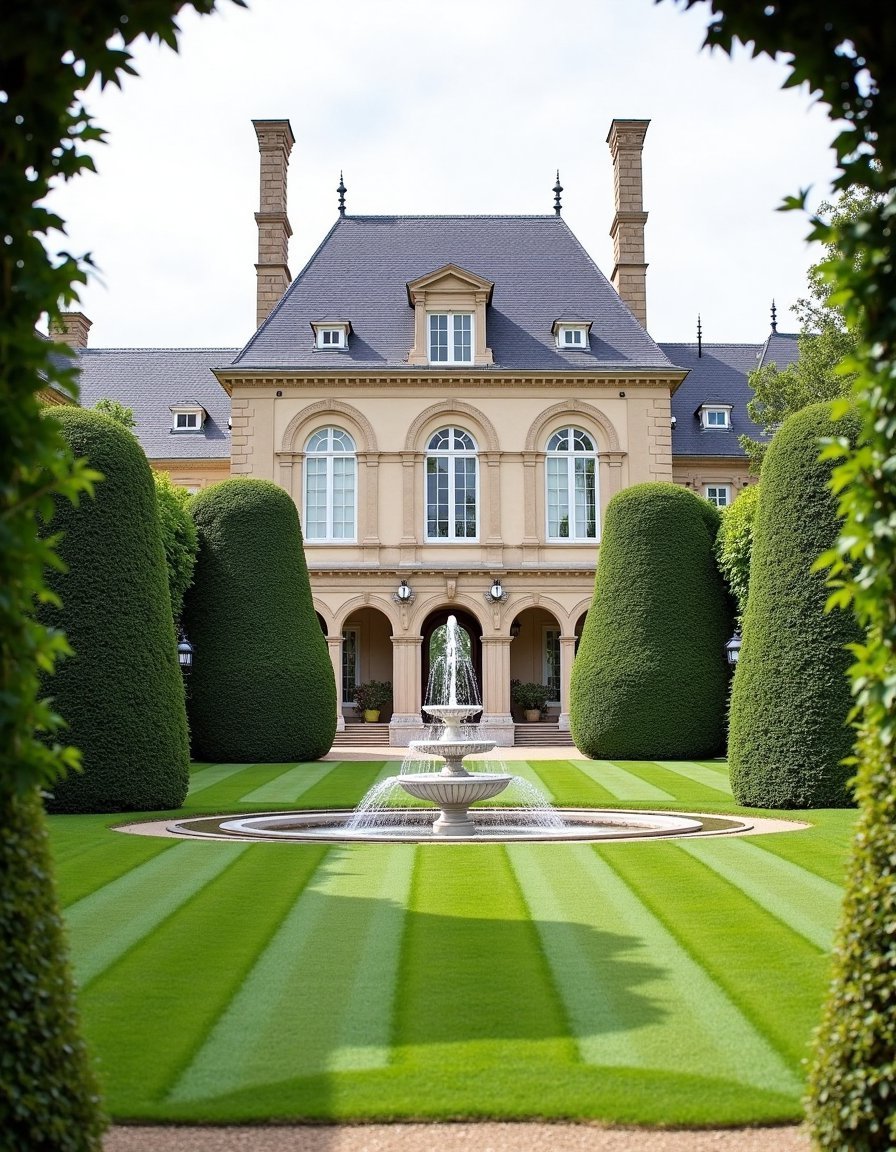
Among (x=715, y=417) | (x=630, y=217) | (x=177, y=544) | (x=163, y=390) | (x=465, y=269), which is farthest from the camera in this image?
(x=163, y=390)

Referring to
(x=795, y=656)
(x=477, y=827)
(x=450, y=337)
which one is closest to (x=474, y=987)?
(x=477, y=827)

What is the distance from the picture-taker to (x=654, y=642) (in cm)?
2361

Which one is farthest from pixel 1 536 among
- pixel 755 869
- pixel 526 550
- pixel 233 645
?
pixel 526 550

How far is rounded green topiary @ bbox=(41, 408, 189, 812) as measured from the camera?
14.9m

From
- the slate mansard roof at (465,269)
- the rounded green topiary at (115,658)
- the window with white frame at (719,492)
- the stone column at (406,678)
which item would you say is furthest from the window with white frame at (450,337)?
the rounded green topiary at (115,658)

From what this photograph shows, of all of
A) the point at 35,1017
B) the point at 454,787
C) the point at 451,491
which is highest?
the point at 451,491

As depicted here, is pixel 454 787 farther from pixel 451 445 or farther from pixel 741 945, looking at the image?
pixel 451 445

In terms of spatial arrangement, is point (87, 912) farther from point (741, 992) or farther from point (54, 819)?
point (54, 819)

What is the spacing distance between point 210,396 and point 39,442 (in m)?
43.0

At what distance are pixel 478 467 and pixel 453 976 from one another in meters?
26.9

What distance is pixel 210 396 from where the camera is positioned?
45.9 metres

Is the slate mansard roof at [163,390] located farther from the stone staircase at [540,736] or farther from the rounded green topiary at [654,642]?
the rounded green topiary at [654,642]

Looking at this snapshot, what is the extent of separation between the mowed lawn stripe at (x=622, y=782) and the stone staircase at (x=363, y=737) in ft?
30.5

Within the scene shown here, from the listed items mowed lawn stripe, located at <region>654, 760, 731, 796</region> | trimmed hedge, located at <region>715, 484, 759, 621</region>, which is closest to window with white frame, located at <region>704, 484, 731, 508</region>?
trimmed hedge, located at <region>715, 484, 759, 621</region>
